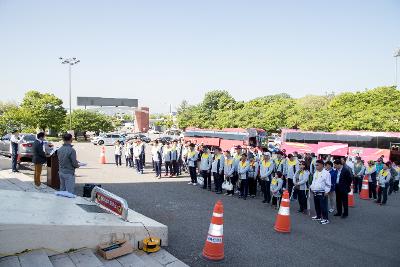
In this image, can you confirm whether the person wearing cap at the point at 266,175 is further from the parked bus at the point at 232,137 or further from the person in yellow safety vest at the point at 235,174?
the parked bus at the point at 232,137

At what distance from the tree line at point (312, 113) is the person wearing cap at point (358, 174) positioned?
23.7 metres

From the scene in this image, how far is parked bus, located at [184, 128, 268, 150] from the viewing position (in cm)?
3323

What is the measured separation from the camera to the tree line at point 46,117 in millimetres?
45062

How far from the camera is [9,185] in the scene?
10141 mm

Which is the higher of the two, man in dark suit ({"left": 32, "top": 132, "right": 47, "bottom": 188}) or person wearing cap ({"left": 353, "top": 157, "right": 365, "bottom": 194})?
man in dark suit ({"left": 32, "top": 132, "right": 47, "bottom": 188})

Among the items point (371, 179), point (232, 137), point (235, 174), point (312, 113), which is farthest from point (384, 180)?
point (312, 113)

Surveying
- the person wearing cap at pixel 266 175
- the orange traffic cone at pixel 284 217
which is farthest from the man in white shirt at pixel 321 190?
the person wearing cap at pixel 266 175

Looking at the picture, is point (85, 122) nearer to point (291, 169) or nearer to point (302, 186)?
point (291, 169)

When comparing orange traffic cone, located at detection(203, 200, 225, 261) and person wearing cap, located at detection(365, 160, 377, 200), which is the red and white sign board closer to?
orange traffic cone, located at detection(203, 200, 225, 261)

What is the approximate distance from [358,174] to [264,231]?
8864 millimetres

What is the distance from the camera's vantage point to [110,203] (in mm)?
6340

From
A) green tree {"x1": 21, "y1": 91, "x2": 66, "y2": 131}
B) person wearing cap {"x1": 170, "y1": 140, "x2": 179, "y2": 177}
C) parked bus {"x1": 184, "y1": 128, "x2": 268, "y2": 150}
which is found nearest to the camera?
person wearing cap {"x1": 170, "y1": 140, "x2": 179, "y2": 177}

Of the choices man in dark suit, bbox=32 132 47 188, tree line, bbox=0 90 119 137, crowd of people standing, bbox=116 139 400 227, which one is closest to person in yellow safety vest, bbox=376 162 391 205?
crowd of people standing, bbox=116 139 400 227

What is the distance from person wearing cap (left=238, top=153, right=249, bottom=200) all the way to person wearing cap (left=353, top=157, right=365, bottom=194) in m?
6.13
